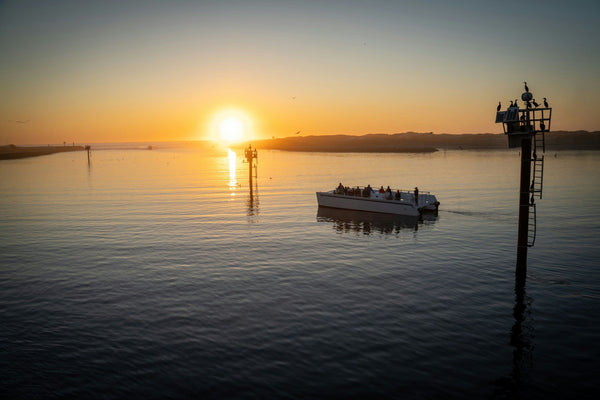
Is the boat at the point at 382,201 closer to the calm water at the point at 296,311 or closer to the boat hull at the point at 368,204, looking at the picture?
the boat hull at the point at 368,204

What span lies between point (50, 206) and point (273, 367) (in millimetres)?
52043

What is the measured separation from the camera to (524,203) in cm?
2358

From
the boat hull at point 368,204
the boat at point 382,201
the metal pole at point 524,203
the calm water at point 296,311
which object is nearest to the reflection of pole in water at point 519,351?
the calm water at point 296,311

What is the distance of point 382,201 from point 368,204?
214 centimetres

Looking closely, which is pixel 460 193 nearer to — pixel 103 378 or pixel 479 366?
pixel 479 366

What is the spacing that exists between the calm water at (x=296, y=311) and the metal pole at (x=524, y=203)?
1125 millimetres

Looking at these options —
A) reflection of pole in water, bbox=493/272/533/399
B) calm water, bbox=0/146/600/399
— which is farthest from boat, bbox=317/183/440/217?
reflection of pole in water, bbox=493/272/533/399

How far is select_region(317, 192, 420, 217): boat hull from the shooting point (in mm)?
46662

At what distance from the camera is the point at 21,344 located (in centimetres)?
1677

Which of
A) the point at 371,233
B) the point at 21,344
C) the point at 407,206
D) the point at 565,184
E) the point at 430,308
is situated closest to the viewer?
the point at 21,344

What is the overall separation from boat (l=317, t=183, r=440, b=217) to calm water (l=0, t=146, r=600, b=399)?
15.4 ft

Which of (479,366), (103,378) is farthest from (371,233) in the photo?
(103,378)

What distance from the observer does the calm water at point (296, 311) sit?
14.1 meters

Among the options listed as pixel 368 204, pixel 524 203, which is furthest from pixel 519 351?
pixel 368 204
